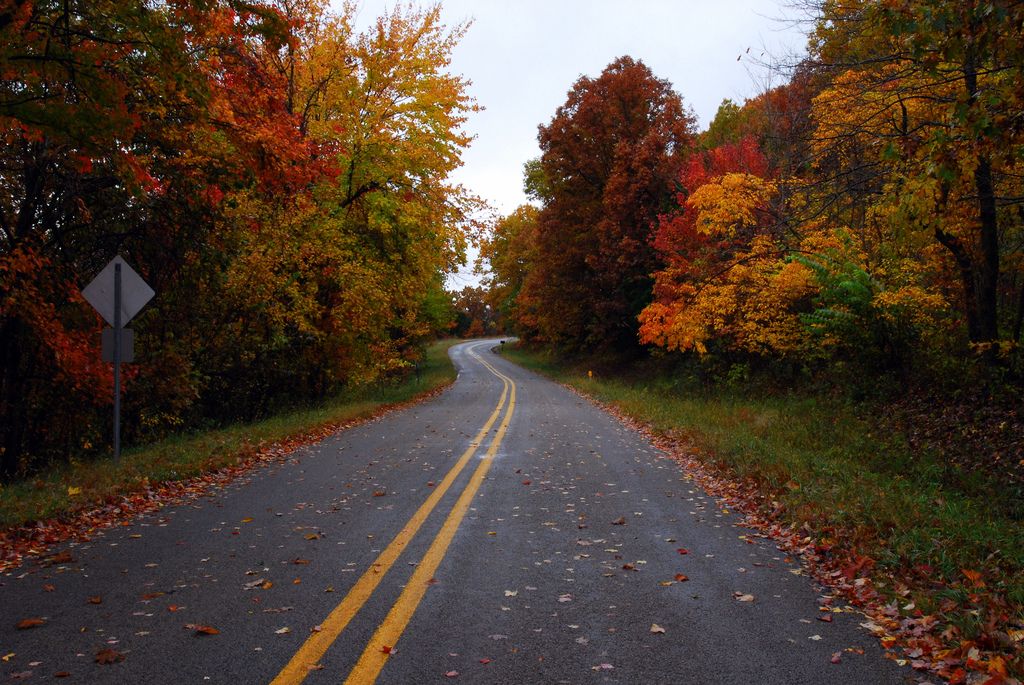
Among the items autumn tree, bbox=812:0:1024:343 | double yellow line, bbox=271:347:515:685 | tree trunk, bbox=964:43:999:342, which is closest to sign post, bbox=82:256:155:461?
double yellow line, bbox=271:347:515:685

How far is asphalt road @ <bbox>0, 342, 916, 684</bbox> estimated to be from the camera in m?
3.92

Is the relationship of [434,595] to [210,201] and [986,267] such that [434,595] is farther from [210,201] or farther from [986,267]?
[986,267]

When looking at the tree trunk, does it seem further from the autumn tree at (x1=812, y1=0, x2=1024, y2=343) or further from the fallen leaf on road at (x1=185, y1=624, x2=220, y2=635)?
the fallen leaf on road at (x1=185, y1=624, x2=220, y2=635)

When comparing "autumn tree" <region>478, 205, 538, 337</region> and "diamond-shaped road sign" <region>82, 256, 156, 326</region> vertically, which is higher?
"autumn tree" <region>478, 205, 538, 337</region>

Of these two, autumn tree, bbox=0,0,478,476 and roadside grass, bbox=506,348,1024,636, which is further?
autumn tree, bbox=0,0,478,476

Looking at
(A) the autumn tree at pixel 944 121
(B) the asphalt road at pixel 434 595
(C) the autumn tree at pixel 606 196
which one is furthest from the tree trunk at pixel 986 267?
(C) the autumn tree at pixel 606 196

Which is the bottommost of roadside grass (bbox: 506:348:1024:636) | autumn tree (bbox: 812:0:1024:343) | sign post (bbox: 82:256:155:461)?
roadside grass (bbox: 506:348:1024:636)

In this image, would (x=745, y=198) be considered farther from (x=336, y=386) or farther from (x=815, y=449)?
(x=336, y=386)

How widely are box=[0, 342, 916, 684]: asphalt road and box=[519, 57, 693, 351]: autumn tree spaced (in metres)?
22.8

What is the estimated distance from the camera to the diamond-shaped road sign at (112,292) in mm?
9922

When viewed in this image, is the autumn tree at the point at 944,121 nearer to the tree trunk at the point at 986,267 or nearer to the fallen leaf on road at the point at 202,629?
the tree trunk at the point at 986,267

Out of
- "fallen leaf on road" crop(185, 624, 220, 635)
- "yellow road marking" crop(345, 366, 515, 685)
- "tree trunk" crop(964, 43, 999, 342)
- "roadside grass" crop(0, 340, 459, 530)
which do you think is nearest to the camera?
"yellow road marking" crop(345, 366, 515, 685)

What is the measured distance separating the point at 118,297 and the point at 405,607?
Answer: 24.7ft

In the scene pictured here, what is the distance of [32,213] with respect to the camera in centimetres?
1095
